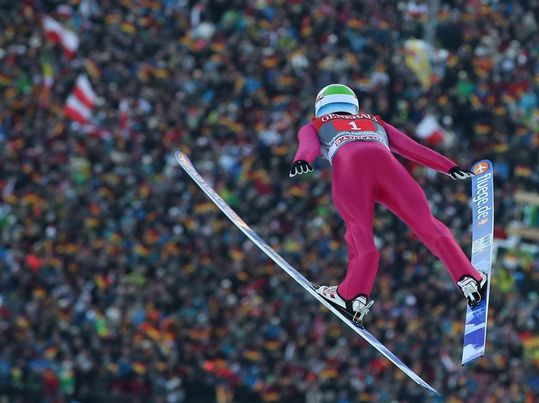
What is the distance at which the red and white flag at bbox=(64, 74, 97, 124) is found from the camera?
2106cm

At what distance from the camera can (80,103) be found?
21141 millimetres

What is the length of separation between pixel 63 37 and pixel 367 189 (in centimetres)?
1369

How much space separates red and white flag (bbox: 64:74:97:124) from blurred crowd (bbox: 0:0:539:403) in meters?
0.17

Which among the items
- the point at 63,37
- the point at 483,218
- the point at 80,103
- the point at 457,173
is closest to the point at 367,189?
the point at 457,173

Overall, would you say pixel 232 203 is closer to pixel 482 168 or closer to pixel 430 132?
pixel 430 132

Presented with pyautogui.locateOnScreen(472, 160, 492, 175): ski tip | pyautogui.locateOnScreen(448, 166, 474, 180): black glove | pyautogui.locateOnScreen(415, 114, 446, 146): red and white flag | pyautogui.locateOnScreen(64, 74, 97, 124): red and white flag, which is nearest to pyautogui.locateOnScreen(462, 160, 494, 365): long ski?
pyautogui.locateOnScreen(472, 160, 492, 175): ski tip

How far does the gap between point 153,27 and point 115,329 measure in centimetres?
669

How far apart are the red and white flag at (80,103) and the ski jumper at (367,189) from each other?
38.3 feet

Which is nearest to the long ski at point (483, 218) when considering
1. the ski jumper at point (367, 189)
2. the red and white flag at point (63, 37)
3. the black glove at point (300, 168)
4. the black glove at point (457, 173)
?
the ski jumper at point (367, 189)

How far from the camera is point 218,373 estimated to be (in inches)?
706

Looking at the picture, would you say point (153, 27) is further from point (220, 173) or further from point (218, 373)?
point (218, 373)

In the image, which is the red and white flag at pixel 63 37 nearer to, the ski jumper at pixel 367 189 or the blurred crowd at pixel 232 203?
the blurred crowd at pixel 232 203

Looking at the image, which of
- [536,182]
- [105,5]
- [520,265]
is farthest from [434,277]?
[105,5]

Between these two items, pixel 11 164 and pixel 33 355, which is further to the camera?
pixel 11 164
